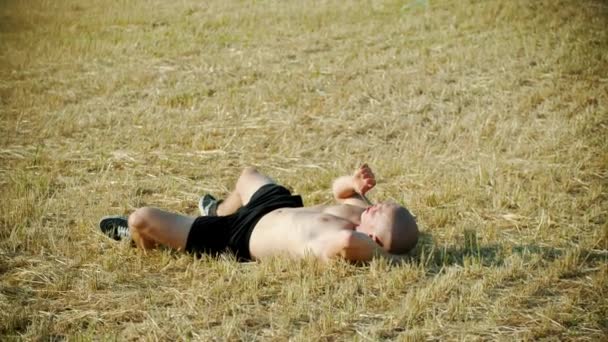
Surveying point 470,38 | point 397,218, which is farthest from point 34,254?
point 470,38

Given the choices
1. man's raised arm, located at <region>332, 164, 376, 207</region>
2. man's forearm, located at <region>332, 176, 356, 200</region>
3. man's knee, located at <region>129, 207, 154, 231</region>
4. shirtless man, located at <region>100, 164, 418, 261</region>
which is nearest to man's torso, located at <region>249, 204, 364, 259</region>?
shirtless man, located at <region>100, 164, 418, 261</region>

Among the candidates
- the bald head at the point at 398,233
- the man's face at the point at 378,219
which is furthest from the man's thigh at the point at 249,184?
the bald head at the point at 398,233

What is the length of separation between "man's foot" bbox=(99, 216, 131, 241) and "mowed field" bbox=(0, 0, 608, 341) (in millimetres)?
67

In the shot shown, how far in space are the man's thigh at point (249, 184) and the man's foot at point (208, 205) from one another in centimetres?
30

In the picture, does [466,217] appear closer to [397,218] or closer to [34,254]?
[397,218]

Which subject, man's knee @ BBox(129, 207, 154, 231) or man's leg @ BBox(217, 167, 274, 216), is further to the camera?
man's leg @ BBox(217, 167, 274, 216)

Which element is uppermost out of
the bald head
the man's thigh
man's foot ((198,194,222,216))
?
the man's thigh

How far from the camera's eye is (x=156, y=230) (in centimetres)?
525

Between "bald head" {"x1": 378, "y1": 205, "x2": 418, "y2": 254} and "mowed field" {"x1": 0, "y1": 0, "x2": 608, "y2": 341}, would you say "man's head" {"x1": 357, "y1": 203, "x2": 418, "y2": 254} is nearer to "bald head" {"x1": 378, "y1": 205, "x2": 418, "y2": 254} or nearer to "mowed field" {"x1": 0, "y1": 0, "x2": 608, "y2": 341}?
"bald head" {"x1": 378, "y1": 205, "x2": 418, "y2": 254}

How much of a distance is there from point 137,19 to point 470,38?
246 inches

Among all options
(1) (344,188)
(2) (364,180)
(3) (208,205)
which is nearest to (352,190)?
(1) (344,188)

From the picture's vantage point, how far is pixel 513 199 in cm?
628

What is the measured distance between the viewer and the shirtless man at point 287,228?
495 centimetres

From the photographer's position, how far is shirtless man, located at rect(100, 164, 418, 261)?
4949 millimetres
